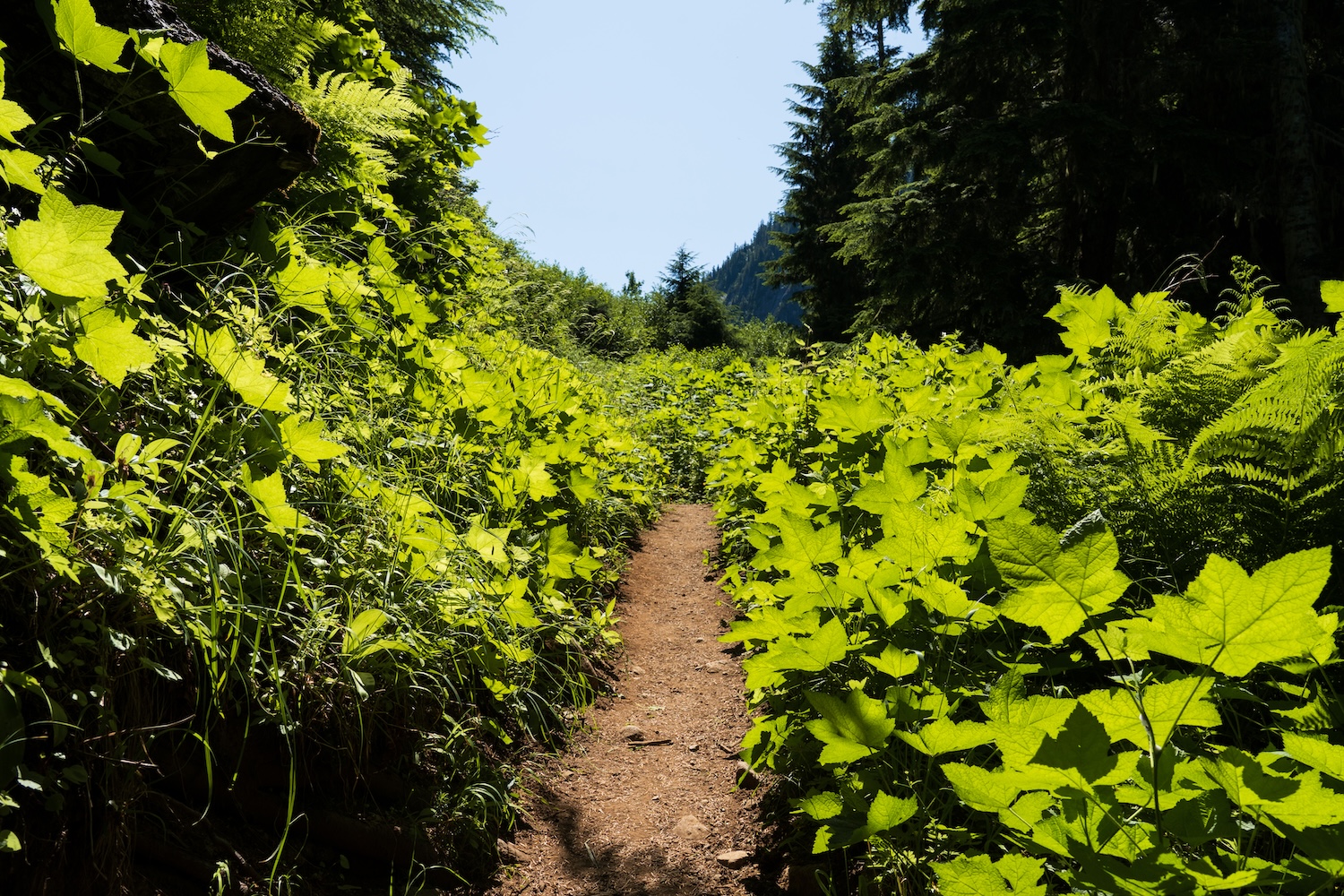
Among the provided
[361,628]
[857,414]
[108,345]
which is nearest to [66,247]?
[108,345]

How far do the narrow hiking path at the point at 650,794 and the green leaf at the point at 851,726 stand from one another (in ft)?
3.03

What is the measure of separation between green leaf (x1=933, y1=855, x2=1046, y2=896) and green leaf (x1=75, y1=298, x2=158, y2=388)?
1570 millimetres

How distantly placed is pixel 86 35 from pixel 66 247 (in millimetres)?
522

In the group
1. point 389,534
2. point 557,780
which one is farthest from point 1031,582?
point 557,780

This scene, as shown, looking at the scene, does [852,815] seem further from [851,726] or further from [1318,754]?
[1318,754]

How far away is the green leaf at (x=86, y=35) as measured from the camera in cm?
138

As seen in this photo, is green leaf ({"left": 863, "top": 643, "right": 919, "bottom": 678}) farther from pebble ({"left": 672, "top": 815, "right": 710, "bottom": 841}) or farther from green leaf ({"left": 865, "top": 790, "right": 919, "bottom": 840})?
pebble ({"left": 672, "top": 815, "right": 710, "bottom": 841})

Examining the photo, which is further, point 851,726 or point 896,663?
point 896,663

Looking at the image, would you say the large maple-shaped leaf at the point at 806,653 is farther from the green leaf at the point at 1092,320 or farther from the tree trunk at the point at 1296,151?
the tree trunk at the point at 1296,151

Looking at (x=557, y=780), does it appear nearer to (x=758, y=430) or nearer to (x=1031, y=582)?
(x=1031, y=582)

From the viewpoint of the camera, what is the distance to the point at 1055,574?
1020 millimetres

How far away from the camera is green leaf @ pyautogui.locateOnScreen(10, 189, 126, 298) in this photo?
120 centimetres

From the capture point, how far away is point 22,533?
1158 mm

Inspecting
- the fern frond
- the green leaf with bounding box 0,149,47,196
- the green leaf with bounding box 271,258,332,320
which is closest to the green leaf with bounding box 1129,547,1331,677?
the fern frond
